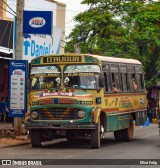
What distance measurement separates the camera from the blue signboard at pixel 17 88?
2005cm

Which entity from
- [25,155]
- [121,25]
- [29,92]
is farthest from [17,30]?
[121,25]

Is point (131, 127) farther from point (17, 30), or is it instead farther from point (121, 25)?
point (121, 25)

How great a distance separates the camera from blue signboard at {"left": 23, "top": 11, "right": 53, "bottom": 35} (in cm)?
2059

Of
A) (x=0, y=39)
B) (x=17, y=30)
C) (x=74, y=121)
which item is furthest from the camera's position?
(x=0, y=39)

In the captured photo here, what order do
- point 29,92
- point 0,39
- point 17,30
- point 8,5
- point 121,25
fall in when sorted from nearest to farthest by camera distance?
point 29,92 < point 17,30 < point 0,39 < point 8,5 < point 121,25

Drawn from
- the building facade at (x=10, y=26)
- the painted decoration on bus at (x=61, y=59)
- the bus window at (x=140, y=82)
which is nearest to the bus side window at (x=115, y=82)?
the painted decoration on bus at (x=61, y=59)

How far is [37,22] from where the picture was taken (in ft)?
69.5

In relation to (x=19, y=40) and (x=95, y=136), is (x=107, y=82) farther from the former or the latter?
(x=19, y=40)

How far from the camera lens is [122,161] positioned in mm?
13422

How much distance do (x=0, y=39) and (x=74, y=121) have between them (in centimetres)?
936

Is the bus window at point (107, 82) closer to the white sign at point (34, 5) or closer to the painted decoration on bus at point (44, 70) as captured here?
the painted decoration on bus at point (44, 70)

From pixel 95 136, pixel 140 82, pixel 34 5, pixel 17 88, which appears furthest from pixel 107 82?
pixel 34 5

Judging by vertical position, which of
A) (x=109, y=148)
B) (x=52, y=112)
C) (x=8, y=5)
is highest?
(x=8, y=5)

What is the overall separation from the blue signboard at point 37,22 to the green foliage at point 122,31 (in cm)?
1857
